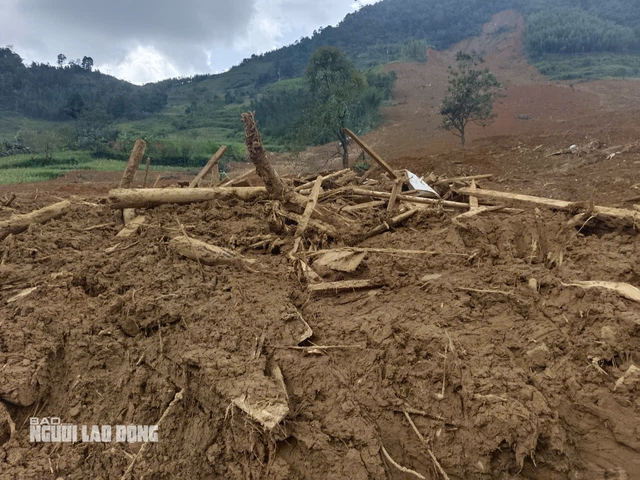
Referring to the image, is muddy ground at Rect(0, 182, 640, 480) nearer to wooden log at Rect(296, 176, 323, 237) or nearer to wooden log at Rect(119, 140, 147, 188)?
wooden log at Rect(296, 176, 323, 237)

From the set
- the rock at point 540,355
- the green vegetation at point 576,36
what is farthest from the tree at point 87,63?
the rock at point 540,355

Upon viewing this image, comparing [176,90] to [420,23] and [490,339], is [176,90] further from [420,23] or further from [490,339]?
[490,339]

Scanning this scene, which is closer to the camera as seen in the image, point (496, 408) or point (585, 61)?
point (496, 408)

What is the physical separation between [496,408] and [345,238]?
7.94 ft

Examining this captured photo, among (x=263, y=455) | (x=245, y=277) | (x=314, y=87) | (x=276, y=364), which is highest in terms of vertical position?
Answer: (x=314, y=87)

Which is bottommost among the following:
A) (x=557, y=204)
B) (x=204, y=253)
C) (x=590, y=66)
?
(x=557, y=204)

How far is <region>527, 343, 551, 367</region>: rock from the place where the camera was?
2527 mm

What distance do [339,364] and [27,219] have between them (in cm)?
437

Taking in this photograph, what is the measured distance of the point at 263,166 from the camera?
450cm

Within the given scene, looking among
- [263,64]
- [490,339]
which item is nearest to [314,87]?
[490,339]

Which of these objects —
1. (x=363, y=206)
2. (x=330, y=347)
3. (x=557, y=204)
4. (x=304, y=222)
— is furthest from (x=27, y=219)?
(x=557, y=204)

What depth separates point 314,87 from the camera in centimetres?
2745

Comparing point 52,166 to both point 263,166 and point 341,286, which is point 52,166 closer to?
point 263,166

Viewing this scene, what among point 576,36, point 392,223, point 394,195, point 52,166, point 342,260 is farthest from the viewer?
point 576,36
